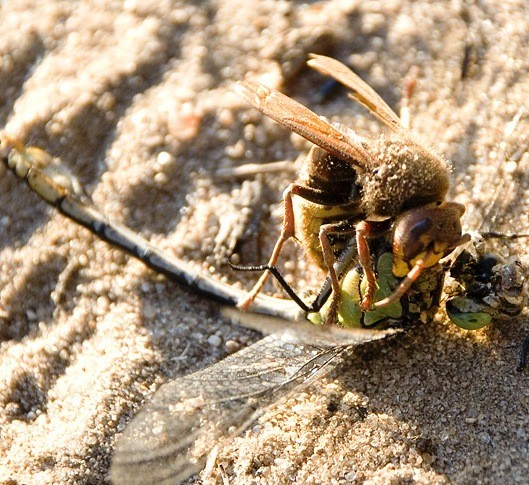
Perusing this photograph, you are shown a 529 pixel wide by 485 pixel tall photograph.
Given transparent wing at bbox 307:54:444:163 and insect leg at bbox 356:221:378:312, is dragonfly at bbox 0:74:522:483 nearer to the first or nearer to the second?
insect leg at bbox 356:221:378:312

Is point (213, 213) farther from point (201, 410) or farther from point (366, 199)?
point (201, 410)

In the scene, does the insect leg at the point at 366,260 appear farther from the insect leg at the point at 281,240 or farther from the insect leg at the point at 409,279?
the insect leg at the point at 281,240

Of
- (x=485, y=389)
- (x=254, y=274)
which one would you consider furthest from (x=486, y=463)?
(x=254, y=274)

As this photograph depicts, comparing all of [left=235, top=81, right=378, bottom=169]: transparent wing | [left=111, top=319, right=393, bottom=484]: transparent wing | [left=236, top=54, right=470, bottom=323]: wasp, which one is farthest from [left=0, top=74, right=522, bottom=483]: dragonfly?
[left=235, top=81, right=378, bottom=169]: transparent wing

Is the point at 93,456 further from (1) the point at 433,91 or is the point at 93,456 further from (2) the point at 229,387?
(1) the point at 433,91

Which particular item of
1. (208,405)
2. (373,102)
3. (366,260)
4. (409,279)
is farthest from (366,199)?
(208,405)

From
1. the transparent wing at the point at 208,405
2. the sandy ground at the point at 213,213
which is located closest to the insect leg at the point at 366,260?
the transparent wing at the point at 208,405
